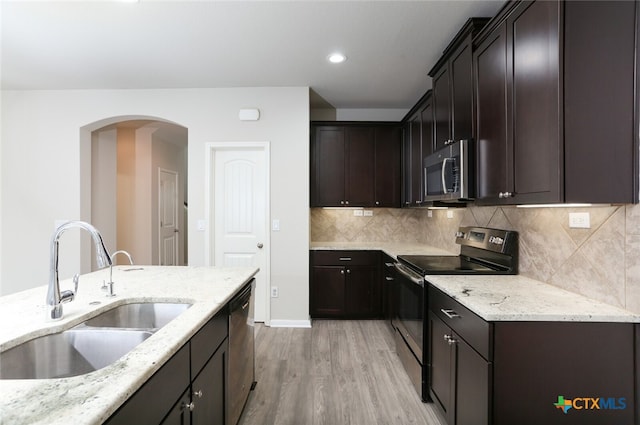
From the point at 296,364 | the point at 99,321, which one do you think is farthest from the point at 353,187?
the point at 99,321

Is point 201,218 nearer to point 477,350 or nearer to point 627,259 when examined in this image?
point 477,350

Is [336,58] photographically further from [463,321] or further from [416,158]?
[463,321]

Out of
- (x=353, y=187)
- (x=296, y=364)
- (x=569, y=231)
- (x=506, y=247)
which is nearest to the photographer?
(x=569, y=231)

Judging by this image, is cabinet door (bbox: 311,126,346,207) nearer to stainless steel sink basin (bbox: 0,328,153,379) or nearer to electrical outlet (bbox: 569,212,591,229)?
electrical outlet (bbox: 569,212,591,229)

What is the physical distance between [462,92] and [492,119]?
1.62ft

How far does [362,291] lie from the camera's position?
374 cm

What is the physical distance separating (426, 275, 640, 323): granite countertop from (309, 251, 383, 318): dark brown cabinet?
1706 millimetres

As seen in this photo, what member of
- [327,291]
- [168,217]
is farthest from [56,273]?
[168,217]

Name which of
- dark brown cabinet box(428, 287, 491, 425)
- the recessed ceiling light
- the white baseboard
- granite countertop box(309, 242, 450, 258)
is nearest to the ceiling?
the recessed ceiling light

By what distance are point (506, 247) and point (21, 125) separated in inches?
203

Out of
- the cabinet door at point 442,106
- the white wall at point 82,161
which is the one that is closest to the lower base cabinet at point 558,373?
the cabinet door at point 442,106

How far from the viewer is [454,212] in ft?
10.7

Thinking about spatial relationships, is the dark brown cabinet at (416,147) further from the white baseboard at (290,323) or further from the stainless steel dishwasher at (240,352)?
the stainless steel dishwasher at (240,352)

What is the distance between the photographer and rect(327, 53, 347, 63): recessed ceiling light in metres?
2.77
